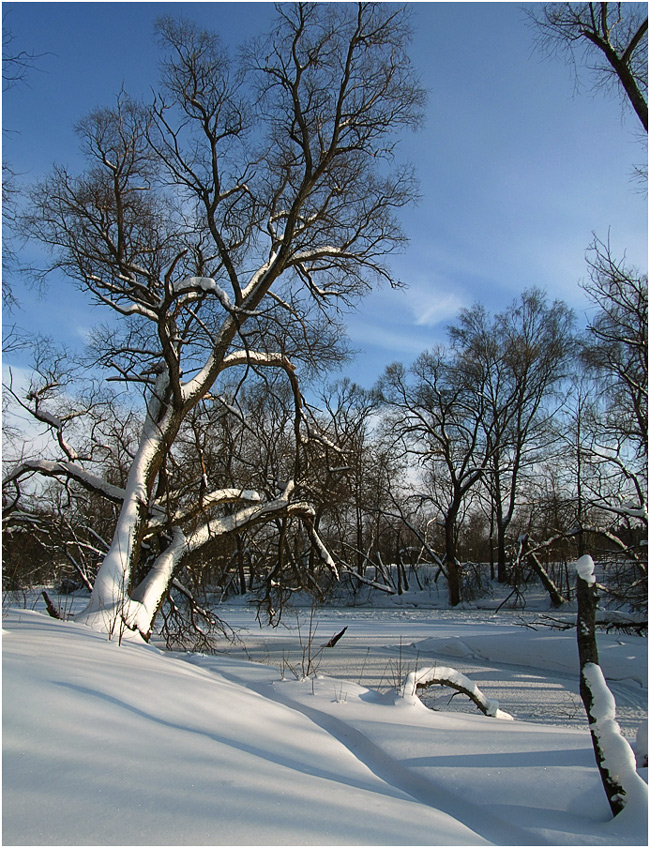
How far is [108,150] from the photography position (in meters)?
9.02

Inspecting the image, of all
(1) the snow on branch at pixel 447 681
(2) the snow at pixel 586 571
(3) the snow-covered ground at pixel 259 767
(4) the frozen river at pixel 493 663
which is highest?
(2) the snow at pixel 586 571

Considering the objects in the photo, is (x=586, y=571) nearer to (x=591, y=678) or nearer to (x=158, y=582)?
(x=591, y=678)

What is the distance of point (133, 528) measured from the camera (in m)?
8.46

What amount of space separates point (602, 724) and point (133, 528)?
290 inches

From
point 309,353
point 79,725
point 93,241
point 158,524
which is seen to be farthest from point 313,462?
point 79,725

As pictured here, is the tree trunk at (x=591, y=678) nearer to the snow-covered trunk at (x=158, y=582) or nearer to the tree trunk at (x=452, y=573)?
the snow-covered trunk at (x=158, y=582)

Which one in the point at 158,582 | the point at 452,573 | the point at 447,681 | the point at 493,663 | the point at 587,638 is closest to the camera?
the point at 587,638

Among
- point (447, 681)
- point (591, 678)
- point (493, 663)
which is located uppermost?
point (591, 678)

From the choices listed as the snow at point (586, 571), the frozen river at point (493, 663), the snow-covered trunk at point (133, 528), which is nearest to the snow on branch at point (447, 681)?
the frozen river at point (493, 663)

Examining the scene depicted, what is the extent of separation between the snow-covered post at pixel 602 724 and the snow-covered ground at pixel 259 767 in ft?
0.21

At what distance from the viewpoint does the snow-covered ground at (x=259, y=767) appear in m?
1.70

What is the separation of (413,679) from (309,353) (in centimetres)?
714

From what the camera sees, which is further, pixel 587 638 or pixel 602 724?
pixel 587 638

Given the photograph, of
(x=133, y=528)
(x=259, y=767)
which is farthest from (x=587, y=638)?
(x=133, y=528)
